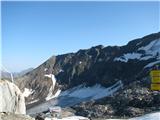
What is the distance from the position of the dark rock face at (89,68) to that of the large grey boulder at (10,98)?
10048cm

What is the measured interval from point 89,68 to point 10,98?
13710 centimetres

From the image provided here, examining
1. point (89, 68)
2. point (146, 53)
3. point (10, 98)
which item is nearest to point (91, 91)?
point (89, 68)

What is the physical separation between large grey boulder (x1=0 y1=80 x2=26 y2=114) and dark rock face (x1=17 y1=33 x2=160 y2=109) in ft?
330

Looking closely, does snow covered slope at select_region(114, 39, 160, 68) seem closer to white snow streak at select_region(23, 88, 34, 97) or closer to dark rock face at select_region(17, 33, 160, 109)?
dark rock face at select_region(17, 33, 160, 109)

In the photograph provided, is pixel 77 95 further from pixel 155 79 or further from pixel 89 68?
pixel 155 79

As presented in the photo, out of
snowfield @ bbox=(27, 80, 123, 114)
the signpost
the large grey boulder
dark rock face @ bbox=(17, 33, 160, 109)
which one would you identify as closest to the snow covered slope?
dark rock face @ bbox=(17, 33, 160, 109)

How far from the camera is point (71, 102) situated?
138625mm

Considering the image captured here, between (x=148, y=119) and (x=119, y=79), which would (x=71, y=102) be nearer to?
(x=119, y=79)

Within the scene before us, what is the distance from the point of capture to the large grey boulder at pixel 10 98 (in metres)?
29.6

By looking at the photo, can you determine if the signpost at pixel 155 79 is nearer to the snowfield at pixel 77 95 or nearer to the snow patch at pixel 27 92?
the snowfield at pixel 77 95

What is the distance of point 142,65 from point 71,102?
93.1 ft

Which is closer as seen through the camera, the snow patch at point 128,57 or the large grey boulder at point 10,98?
the large grey boulder at point 10,98

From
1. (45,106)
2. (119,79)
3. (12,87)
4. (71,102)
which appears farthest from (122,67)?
(12,87)

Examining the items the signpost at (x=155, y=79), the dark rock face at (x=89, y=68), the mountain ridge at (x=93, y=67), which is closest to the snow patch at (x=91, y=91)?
the mountain ridge at (x=93, y=67)
